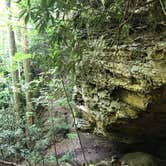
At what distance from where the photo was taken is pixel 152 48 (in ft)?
15.3

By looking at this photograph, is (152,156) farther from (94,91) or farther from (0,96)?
(0,96)

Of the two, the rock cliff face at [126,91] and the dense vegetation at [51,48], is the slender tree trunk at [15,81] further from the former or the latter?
the rock cliff face at [126,91]

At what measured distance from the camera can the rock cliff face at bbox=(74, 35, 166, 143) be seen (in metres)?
4.78

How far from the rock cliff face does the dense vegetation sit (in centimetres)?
22

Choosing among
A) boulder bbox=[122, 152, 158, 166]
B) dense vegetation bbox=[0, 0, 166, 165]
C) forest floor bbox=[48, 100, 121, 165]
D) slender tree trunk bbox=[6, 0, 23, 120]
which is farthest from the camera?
slender tree trunk bbox=[6, 0, 23, 120]

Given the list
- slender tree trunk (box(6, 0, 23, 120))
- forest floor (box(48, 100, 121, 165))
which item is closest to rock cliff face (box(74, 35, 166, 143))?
forest floor (box(48, 100, 121, 165))

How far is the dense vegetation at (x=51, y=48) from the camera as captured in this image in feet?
11.2

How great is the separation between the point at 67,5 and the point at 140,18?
1990mm

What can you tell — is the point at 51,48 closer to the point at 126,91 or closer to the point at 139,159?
the point at 126,91

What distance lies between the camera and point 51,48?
14.6ft

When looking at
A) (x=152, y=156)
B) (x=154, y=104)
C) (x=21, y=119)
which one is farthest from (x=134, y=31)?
(x=21, y=119)

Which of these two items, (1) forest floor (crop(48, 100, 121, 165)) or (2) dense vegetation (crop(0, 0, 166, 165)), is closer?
(2) dense vegetation (crop(0, 0, 166, 165))

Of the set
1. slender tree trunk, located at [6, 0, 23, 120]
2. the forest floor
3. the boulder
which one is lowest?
the forest floor

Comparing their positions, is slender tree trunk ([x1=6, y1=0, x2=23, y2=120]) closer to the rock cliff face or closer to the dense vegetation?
the dense vegetation
